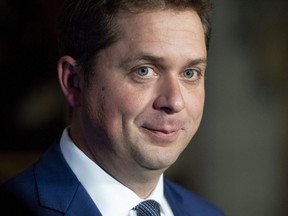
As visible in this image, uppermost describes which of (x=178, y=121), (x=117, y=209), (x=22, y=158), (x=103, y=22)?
Answer: (x=103, y=22)

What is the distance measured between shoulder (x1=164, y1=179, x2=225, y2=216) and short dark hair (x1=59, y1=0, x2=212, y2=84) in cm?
44

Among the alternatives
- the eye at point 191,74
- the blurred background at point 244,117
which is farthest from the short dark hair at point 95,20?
the blurred background at point 244,117

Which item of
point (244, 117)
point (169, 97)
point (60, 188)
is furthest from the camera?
point (244, 117)

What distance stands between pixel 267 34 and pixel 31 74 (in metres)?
1.09

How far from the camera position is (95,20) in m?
1.61

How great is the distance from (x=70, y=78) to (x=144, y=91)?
202 mm

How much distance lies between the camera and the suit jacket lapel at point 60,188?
1607 mm

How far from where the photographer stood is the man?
156cm

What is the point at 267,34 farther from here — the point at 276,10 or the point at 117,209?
the point at 117,209

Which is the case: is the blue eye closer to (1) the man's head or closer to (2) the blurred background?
(1) the man's head

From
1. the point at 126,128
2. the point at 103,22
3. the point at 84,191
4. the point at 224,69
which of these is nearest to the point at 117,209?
the point at 84,191

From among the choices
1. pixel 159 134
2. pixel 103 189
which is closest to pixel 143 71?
pixel 159 134

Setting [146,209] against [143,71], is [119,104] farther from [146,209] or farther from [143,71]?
[146,209]

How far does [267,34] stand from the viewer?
3.36 m
